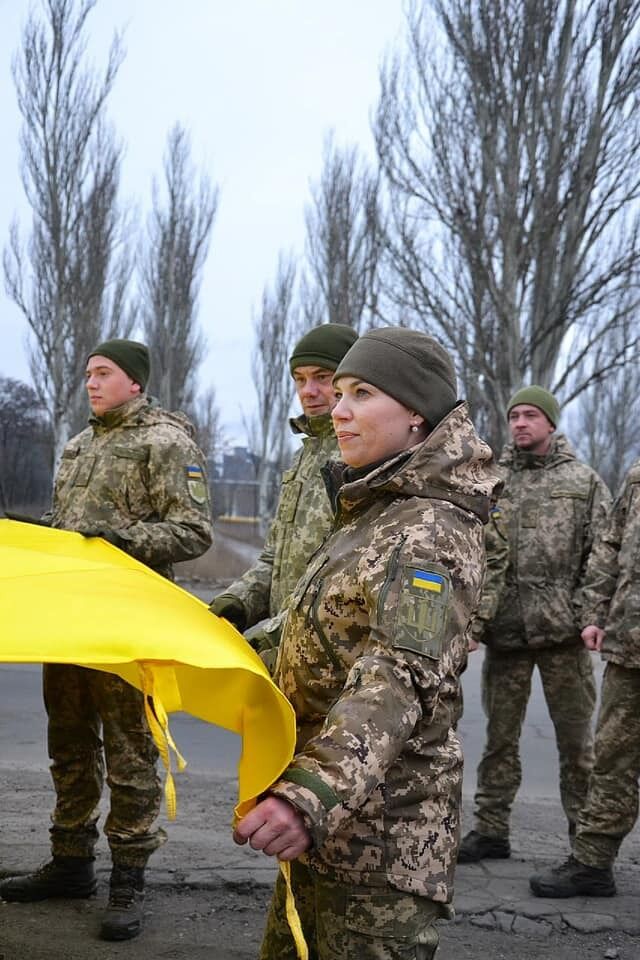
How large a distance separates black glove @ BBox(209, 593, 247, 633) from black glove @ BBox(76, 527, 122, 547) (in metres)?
0.49

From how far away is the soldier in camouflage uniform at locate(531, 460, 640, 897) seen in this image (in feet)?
13.6

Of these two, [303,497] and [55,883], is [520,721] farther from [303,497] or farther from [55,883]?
[55,883]

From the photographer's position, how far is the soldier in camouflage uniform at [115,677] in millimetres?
3791

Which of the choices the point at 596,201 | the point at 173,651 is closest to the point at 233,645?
the point at 173,651

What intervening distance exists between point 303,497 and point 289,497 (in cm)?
8

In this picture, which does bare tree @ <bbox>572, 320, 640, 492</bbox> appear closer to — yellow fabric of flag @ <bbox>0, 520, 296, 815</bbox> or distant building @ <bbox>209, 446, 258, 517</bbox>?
distant building @ <bbox>209, 446, 258, 517</bbox>

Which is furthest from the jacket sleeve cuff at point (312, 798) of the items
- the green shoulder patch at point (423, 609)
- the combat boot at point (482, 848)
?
the combat boot at point (482, 848)

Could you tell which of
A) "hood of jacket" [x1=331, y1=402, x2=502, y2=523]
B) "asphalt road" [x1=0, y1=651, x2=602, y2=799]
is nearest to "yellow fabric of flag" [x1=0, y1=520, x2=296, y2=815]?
"hood of jacket" [x1=331, y1=402, x2=502, y2=523]

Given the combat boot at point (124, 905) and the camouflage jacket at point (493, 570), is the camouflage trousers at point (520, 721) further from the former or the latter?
the combat boot at point (124, 905)

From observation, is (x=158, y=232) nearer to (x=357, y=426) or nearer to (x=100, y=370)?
(x=100, y=370)

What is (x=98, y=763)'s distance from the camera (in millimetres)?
3998

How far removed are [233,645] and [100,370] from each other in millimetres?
2118

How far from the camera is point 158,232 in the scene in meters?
27.8

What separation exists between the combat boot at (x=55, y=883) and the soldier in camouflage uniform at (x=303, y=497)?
1.24m
